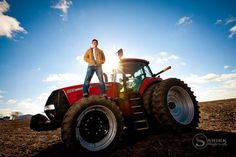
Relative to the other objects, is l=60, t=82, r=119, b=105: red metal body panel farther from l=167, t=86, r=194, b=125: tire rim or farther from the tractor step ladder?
l=167, t=86, r=194, b=125: tire rim

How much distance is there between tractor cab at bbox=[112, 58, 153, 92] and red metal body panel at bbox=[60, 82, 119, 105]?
1.04ft

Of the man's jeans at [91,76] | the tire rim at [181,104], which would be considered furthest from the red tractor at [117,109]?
the man's jeans at [91,76]

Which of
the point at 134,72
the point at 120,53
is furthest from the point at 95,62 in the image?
the point at 134,72

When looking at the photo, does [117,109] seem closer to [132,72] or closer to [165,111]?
[165,111]

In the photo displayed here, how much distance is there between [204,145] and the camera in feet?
12.6

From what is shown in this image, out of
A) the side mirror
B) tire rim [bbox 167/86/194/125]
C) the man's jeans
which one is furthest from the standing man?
tire rim [bbox 167/86/194/125]

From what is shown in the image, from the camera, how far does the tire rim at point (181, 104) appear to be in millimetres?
5496

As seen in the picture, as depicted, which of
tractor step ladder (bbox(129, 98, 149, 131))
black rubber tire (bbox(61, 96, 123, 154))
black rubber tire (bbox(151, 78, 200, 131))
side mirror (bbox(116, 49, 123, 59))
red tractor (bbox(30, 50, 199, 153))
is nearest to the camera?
black rubber tire (bbox(61, 96, 123, 154))

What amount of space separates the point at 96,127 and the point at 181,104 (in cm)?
308

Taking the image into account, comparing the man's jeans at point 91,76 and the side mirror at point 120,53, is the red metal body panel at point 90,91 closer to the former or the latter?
the man's jeans at point 91,76

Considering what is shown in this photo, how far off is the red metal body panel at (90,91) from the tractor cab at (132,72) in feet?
1.04

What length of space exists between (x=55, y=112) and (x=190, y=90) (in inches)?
170

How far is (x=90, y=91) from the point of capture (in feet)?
16.9

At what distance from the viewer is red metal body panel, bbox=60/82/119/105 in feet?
15.7
